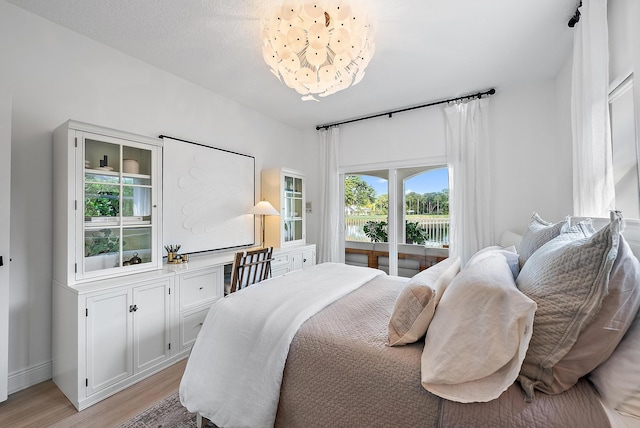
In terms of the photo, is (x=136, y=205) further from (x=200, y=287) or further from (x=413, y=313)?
(x=413, y=313)

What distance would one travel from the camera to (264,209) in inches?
136

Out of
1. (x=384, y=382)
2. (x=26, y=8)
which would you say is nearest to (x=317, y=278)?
(x=384, y=382)

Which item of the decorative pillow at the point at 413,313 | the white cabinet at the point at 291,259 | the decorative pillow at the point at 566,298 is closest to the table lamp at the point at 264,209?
the white cabinet at the point at 291,259

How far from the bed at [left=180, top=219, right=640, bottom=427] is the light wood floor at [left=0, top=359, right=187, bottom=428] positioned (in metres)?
0.62

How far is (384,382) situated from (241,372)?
2.40 feet

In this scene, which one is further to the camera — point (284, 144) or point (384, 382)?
point (284, 144)

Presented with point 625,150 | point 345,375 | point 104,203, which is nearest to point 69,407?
point 104,203

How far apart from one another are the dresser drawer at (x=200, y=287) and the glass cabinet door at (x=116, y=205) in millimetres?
370

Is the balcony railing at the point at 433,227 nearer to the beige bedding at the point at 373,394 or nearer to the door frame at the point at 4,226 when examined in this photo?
the beige bedding at the point at 373,394

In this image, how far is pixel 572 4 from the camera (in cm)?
186

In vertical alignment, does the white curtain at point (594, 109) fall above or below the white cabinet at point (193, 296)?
above

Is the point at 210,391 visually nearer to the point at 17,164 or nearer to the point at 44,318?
the point at 44,318

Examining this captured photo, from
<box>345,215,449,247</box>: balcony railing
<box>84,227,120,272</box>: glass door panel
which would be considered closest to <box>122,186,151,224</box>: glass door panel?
<box>84,227,120,272</box>: glass door panel

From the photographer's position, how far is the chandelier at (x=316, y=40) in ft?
5.10
